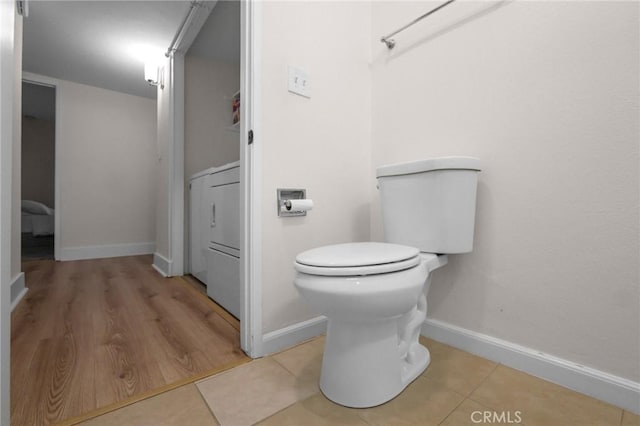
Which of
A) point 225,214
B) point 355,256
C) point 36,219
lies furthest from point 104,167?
point 355,256

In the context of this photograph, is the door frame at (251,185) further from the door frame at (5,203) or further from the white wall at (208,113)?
the white wall at (208,113)

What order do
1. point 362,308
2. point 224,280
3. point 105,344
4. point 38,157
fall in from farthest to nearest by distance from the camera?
1. point 38,157
2. point 224,280
3. point 105,344
4. point 362,308

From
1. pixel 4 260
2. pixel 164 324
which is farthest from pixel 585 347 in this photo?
pixel 164 324

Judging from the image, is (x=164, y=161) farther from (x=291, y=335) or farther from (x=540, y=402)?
(x=540, y=402)

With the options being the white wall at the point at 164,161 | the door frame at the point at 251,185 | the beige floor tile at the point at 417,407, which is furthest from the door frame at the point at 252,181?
the white wall at the point at 164,161

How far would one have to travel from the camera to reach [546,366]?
0.89 meters

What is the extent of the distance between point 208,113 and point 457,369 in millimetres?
2490

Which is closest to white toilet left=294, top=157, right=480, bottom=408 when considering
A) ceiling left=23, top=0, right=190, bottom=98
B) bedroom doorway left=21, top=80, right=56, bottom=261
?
ceiling left=23, top=0, right=190, bottom=98

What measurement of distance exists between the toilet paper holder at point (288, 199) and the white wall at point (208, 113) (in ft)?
4.96

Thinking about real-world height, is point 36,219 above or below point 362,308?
above

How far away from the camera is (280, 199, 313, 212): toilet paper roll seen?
105 centimetres

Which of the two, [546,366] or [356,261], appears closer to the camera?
[356,261]

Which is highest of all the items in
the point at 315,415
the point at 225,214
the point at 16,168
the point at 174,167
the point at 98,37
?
the point at 98,37

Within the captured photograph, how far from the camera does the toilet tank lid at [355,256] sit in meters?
0.70
